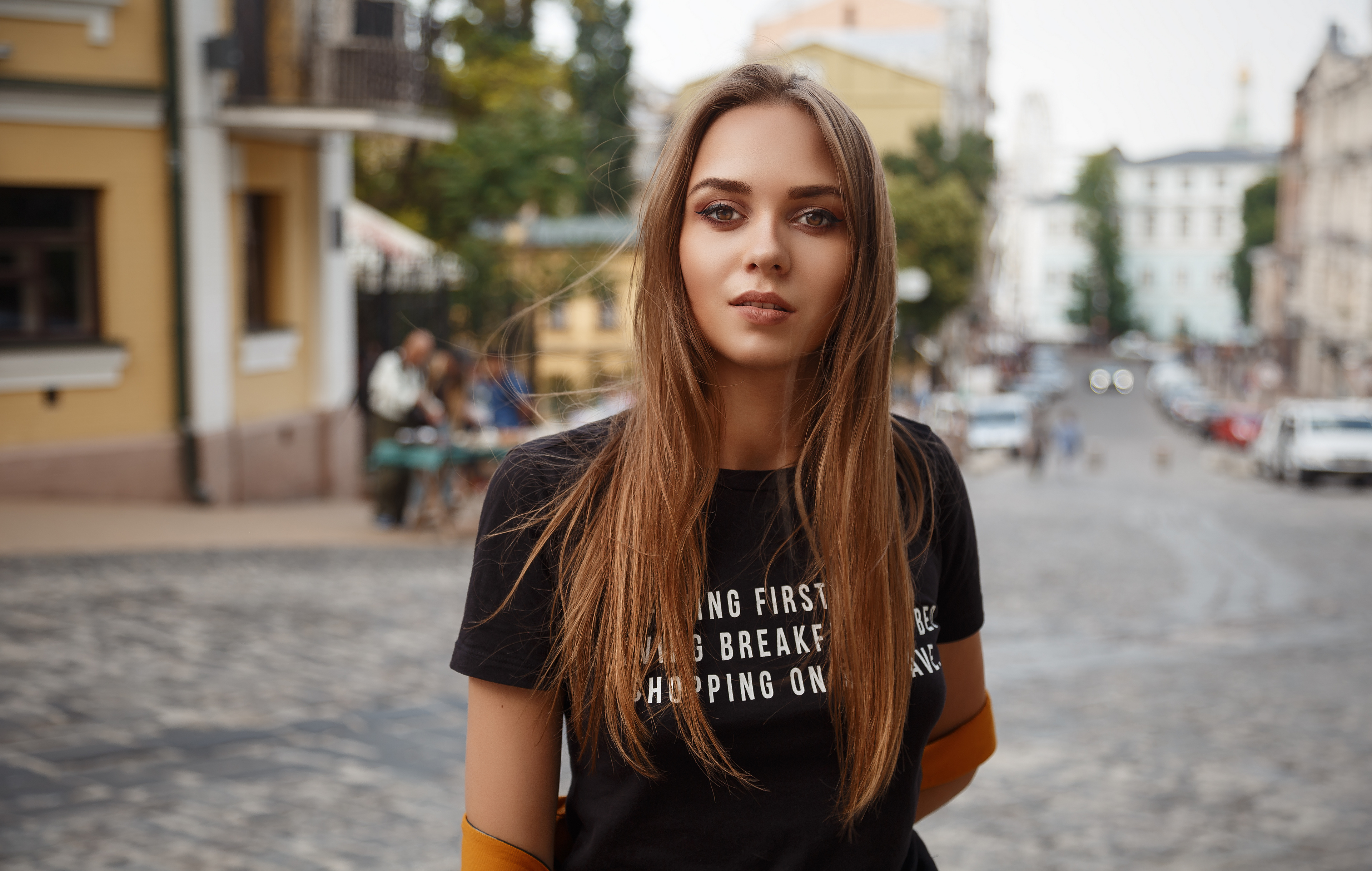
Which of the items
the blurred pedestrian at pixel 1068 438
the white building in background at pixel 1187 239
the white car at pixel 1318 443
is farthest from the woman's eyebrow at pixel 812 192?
the white building in background at pixel 1187 239

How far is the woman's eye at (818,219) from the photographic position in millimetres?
1843

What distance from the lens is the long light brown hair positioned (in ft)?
5.87

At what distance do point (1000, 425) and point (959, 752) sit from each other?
39223 mm

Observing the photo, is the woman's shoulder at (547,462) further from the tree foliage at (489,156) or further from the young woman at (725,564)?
the tree foliage at (489,156)

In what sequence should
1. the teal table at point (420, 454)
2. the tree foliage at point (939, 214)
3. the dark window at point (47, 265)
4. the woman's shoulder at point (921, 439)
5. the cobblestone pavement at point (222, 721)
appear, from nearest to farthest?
the woman's shoulder at point (921, 439), the cobblestone pavement at point (222, 721), the teal table at point (420, 454), the dark window at point (47, 265), the tree foliage at point (939, 214)

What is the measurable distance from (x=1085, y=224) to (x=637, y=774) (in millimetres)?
114976

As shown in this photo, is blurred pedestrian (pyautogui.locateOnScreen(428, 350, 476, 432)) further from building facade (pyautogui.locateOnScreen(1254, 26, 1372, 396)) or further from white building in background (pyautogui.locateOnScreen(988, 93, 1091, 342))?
white building in background (pyautogui.locateOnScreen(988, 93, 1091, 342))

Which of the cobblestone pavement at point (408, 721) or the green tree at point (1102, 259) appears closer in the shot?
the cobblestone pavement at point (408, 721)

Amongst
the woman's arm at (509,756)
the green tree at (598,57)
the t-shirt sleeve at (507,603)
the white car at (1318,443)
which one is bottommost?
the white car at (1318,443)

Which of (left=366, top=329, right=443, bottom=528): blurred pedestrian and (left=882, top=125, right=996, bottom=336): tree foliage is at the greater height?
(left=882, top=125, right=996, bottom=336): tree foliage

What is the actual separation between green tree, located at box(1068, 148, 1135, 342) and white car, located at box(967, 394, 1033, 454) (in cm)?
7224

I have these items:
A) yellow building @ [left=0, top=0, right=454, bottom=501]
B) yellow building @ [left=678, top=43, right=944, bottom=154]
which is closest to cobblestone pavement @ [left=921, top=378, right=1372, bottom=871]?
yellow building @ [left=0, top=0, right=454, bottom=501]

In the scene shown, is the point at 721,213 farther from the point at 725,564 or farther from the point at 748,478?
the point at 725,564

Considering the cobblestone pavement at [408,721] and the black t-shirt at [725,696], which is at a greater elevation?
the black t-shirt at [725,696]
